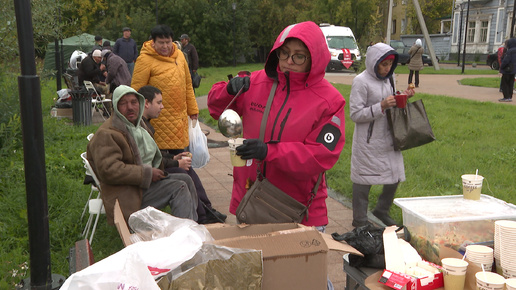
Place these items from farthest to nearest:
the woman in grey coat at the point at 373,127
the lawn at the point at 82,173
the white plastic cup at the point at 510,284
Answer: the woman in grey coat at the point at 373,127 → the lawn at the point at 82,173 → the white plastic cup at the point at 510,284

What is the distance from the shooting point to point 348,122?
11070 mm

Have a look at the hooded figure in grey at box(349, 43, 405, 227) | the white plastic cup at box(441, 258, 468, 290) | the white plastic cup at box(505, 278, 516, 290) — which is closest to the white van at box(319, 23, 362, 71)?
the hooded figure in grey at box(349, 43, 405, 227)

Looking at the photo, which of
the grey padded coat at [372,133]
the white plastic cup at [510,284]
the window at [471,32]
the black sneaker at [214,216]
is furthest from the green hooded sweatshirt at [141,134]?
the window at [471,32]

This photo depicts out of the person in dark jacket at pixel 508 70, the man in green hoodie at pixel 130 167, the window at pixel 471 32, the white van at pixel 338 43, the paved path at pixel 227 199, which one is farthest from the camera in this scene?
the window at pixel 471 32

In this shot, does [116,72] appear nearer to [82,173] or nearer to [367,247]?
[82,173]

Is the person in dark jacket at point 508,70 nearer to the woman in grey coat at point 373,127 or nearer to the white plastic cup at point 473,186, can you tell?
the woman in grey coat at point 373,127

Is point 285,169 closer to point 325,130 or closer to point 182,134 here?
point 325,130

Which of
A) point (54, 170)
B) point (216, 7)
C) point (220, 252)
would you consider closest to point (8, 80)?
point (54, 170)

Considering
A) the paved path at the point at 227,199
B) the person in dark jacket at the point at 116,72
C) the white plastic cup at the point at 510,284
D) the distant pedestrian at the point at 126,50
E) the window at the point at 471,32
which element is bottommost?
the paved path at the point at 227,199

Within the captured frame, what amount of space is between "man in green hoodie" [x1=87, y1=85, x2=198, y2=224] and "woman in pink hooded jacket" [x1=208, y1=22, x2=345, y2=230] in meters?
1.16

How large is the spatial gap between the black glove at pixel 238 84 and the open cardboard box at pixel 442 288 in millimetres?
1248

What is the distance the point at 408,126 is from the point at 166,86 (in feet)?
8.32

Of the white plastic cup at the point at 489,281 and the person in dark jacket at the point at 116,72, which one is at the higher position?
the person in dark jacket at the point at 116,72

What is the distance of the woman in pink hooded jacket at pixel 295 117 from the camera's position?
8.76 ft
